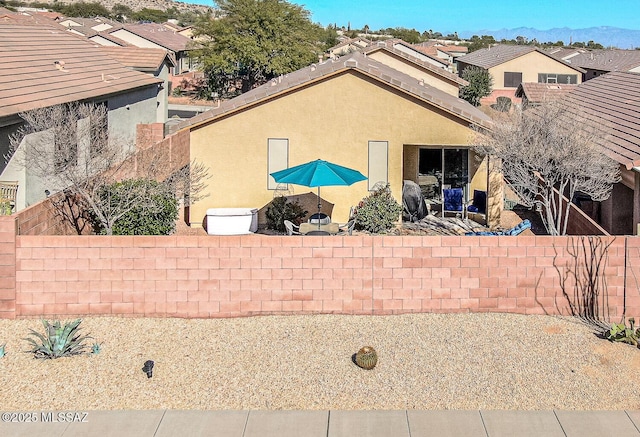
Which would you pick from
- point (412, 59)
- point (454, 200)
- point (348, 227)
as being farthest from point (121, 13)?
point (348, 227)

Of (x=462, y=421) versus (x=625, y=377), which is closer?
(x=462, y=421)

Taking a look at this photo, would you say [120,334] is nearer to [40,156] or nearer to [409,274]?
[409,274]

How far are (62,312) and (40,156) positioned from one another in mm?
5163

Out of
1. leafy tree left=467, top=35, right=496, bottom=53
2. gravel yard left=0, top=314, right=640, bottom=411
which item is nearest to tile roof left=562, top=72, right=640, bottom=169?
gravel yard left=0, top=314, right=640, bottom=411

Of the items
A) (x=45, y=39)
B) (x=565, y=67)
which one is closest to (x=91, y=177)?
(x=45, y=39)

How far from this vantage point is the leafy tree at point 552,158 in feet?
48.7

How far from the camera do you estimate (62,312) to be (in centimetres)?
1135

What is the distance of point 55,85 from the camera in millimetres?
20844

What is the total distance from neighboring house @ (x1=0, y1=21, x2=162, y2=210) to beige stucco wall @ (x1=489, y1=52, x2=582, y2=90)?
43.6 metres

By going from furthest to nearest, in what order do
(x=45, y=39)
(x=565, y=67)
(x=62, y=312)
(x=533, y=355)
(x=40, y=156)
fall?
(x=565, y=67) < (x=45, y=39) < (x=40, y=156) < (x=62, y=312) < (x=533, y=355)

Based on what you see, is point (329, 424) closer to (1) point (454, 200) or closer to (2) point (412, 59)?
(1) point (454, 200)

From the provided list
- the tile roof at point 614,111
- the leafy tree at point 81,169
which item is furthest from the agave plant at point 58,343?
the tile roof at point 614,111

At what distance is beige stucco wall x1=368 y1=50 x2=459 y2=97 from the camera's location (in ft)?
104

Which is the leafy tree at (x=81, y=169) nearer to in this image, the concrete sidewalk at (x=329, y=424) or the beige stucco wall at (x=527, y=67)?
the concrete sidewalk at (x=329, y=424)
